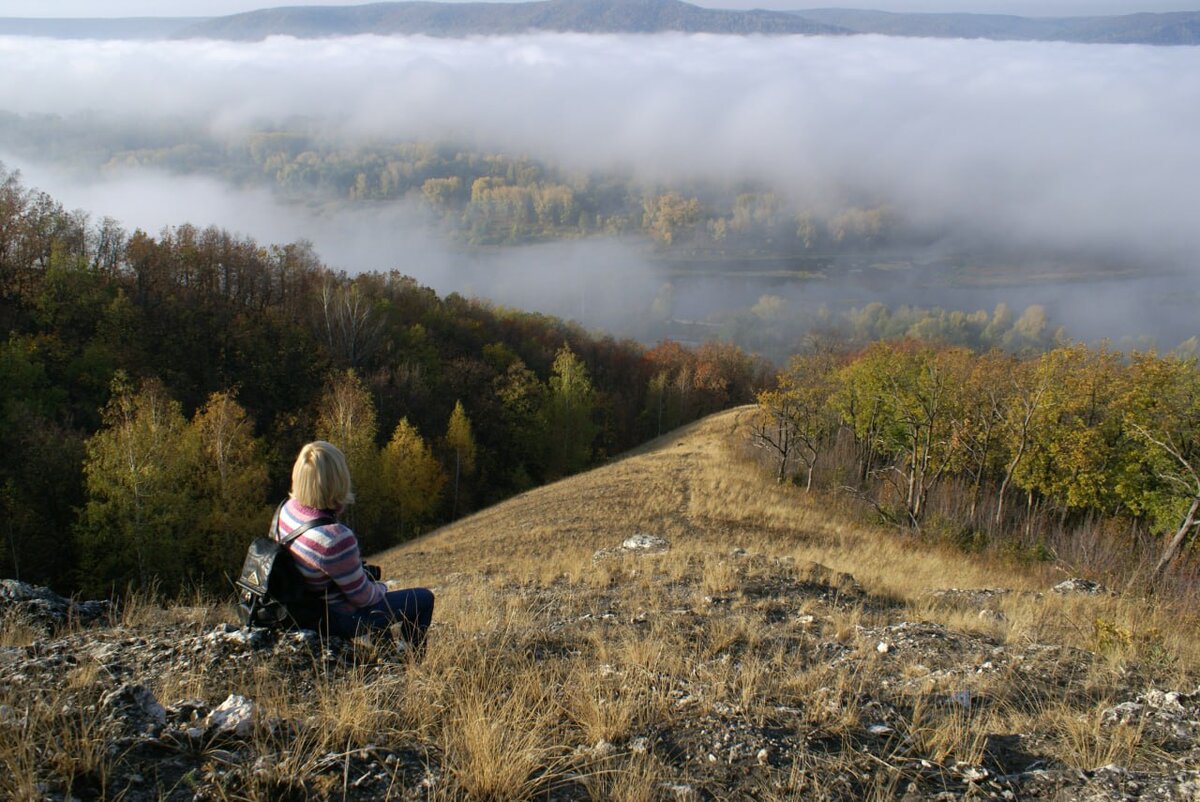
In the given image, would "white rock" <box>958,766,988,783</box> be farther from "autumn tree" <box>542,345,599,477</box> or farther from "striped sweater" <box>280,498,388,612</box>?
"autumn tree" <box>542,345,599,477</box>

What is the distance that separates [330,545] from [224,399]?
32.1 m

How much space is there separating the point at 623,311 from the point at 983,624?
192781 millimetres

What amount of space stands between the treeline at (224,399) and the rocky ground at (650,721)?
18.4m

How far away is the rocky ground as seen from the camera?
145 inches

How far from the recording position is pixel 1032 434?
33.6 meters

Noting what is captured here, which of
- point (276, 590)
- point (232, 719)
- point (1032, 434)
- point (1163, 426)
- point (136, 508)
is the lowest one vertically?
point (136, 508)

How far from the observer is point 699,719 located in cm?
479

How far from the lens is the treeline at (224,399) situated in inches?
1123

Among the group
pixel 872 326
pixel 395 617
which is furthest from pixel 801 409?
pixel 872 326

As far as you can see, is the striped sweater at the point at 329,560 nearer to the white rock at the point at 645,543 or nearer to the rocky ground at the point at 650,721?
the rocky ground at the point at 650,721

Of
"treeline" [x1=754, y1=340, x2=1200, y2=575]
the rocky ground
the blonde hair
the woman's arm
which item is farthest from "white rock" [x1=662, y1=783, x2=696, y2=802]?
"treeline" [x1=754, y1=340, x2=1200, y2=575]

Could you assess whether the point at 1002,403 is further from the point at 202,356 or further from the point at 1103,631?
the point at 202,356

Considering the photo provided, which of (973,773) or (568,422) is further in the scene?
(568,422)

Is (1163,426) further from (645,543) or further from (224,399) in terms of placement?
(224,399)
